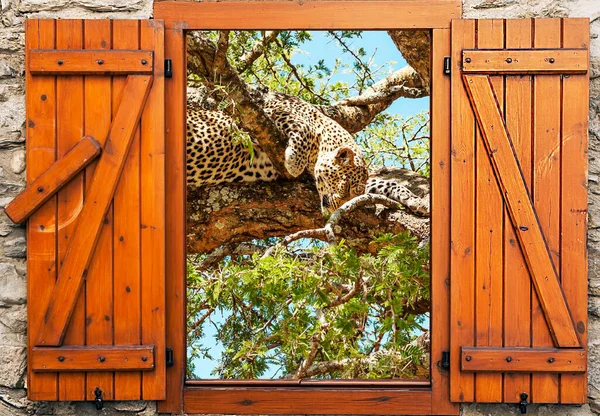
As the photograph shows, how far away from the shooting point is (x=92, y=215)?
8.11 ft

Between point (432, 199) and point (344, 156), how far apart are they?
2442mm

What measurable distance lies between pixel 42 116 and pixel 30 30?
0.29 m

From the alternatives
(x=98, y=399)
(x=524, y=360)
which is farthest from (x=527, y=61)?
(x=98, y=399)

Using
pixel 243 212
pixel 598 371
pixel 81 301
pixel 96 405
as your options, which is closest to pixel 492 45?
pixel 598 371

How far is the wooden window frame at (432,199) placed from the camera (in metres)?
2.53

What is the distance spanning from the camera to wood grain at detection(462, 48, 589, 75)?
97.3 inches

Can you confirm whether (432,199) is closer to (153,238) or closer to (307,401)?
(307,401)

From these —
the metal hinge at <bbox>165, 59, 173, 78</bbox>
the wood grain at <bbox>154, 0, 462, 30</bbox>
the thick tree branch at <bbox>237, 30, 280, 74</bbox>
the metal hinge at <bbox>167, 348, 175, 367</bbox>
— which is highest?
the thick tree branch at <bbox>237, 30, 280, 74</bbox>

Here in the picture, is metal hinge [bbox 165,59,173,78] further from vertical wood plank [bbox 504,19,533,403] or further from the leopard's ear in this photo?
the leopard's ear

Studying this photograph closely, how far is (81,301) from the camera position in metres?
2.49

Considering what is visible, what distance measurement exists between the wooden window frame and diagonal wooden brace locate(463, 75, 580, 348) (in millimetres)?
127

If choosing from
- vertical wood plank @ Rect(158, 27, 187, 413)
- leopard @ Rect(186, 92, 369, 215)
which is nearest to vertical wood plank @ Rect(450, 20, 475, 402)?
vertical wood plank @ Rect(158, 27, 187, 413)

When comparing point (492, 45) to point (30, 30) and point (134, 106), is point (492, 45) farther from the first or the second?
point (30, 30)

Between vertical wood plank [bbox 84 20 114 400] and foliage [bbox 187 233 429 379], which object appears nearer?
vertical wood plank [bbox 84 20 114 400]
